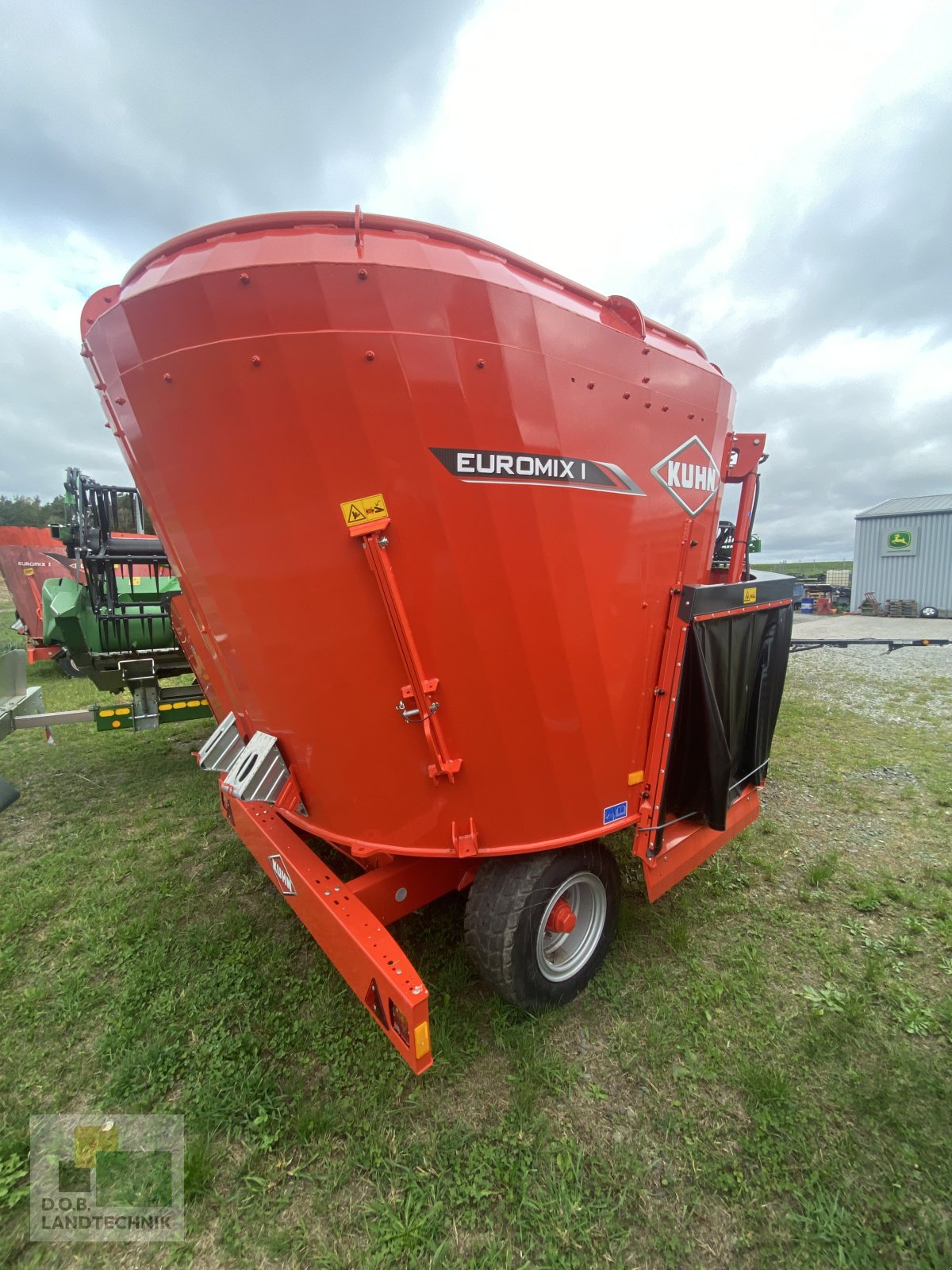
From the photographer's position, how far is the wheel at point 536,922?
8.28 ft

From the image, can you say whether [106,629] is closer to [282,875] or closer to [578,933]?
[282,875]

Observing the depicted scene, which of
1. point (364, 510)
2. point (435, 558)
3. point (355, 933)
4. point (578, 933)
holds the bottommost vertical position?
point (578, 933)

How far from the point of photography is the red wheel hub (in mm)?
2688

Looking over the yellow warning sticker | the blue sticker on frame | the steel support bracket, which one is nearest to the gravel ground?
the blue sticker on frame

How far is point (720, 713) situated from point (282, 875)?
2.47 metres

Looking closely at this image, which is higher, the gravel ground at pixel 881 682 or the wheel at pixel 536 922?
the wheel at pixel 536 922

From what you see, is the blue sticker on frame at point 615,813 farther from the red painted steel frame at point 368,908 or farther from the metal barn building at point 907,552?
the metal barn building at point 907,552

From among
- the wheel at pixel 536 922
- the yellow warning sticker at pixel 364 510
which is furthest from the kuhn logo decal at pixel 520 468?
the wheel at pixel 536 922

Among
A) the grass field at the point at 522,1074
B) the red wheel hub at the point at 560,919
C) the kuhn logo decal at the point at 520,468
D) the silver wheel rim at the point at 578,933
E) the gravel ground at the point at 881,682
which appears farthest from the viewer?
the gravel ground at the point at 881,682

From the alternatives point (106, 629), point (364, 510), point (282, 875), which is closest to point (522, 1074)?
point (282, 875)

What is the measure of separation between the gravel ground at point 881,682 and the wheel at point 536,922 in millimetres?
7717

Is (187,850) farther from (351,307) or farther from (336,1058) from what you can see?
(351,307)

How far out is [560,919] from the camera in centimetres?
269

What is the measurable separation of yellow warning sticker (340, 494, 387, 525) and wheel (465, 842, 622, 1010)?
1.74m
